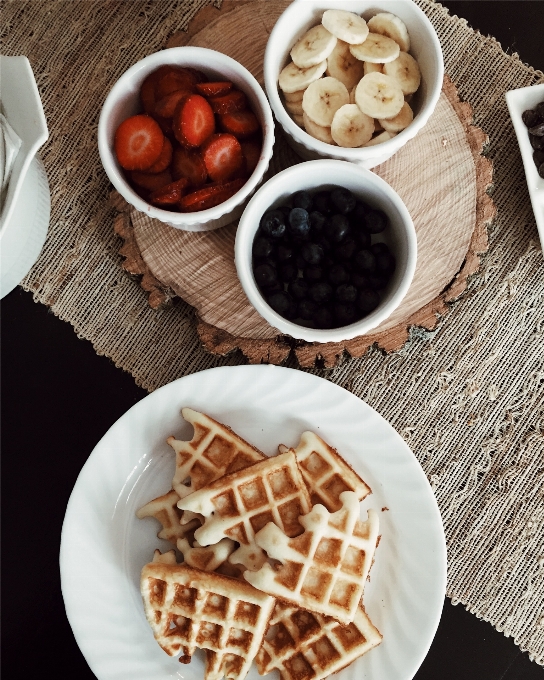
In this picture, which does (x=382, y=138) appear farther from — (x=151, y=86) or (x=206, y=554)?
(x=206, y=554)

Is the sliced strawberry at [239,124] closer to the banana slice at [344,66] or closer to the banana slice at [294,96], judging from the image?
the banana slice at [294,96]

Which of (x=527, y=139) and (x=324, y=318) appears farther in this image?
(x=527, y=139)

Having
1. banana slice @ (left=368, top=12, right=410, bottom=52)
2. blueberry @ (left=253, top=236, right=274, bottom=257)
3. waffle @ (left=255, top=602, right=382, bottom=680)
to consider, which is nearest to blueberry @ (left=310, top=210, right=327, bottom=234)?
blueberry @ (left=253, top=236, right=274, bottom=257)

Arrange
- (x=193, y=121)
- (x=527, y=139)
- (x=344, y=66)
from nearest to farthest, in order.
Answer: (x=193, y=121) < (x=344, y=66) < (x=527, y=139)

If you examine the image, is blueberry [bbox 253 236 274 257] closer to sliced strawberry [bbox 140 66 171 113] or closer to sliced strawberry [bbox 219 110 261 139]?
sliced strawberry [bbox 219 110 261 139]

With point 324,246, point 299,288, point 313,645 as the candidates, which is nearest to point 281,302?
point 299,288

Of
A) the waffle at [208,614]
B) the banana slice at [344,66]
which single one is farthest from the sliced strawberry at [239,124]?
the waffle at [208,614]
